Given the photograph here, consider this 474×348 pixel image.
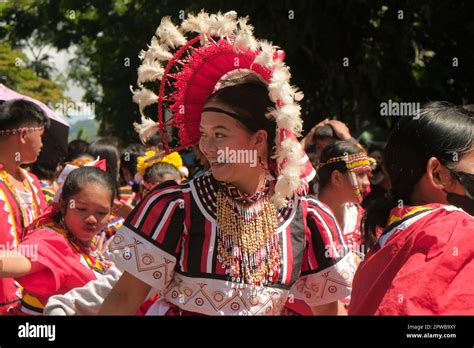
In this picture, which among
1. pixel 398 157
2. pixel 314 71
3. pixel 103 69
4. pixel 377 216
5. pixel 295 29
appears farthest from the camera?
pixel 103 69

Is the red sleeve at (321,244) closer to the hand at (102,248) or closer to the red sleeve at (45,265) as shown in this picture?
the hand at (102,248)

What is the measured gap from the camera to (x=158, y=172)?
606 centimetres

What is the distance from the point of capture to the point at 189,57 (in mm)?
3064

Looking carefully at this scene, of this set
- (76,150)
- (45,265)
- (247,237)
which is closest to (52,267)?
(45,265)

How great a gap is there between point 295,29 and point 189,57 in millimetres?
7417

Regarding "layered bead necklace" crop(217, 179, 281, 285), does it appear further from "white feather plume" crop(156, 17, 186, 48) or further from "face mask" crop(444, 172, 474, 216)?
"face mask" crop(444, 172, 474, 216)

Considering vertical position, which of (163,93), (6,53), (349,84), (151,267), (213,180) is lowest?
(151,267)

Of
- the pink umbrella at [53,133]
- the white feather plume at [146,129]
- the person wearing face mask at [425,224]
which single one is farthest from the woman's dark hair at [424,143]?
the pink umbrella at [53,133]

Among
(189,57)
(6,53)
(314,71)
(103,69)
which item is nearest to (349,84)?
(314,71)

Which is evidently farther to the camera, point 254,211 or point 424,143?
point 254,211

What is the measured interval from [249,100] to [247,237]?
0.48m

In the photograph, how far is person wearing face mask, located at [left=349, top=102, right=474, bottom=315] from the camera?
208cm

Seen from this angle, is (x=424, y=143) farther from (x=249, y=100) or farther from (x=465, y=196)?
(x=249, y=100)

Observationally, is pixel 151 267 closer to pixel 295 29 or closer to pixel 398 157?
pixel 398 157
